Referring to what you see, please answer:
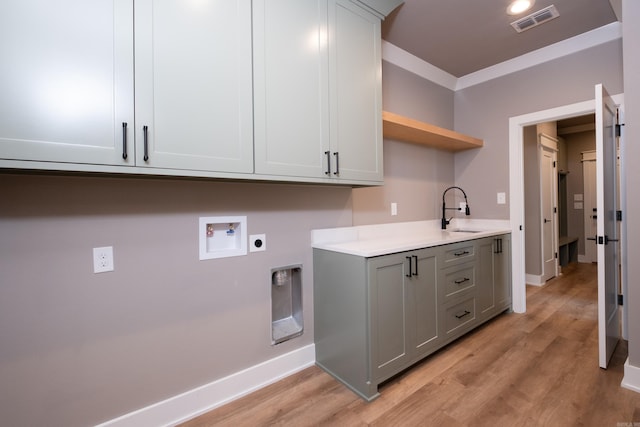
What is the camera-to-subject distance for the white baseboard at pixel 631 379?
5.79 feet

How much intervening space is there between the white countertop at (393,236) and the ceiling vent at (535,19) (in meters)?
1.84

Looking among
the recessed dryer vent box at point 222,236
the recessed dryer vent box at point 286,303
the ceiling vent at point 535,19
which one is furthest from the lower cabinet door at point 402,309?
the ceiling vent at point 535,19

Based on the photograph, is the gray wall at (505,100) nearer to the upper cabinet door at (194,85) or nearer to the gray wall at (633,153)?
the gray wall at (633,153)

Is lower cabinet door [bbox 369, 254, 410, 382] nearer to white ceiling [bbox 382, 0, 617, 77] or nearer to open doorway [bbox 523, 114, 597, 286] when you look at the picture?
white ceiling [bbox 382, 0, 617, 77]

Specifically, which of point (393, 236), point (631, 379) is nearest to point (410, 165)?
point (393, 236)

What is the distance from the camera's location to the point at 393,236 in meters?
2.67

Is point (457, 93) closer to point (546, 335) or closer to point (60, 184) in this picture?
point (546, 335)

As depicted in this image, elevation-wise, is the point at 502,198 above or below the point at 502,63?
below

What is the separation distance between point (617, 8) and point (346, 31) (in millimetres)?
2079

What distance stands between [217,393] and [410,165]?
8.45ft

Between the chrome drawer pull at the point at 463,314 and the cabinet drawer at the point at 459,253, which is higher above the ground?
the cabinet drawer at the point at 459,253

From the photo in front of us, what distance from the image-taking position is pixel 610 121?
2174mm

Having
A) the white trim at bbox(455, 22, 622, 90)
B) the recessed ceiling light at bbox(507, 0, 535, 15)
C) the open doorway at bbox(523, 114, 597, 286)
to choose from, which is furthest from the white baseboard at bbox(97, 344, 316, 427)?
the open doorway at bbox(523, 114, 597, 286)

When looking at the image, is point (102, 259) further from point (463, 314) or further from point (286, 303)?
point (463, 314)
